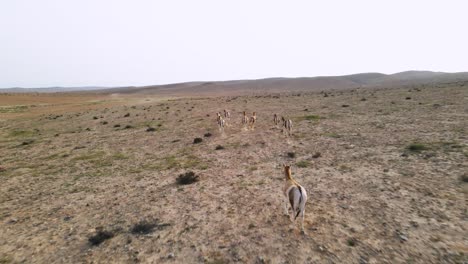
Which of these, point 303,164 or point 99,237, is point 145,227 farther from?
point 303,164

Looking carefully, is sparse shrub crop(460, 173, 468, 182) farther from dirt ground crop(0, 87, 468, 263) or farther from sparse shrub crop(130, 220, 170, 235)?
sparse shrub crop(130, 220, 170, 235)

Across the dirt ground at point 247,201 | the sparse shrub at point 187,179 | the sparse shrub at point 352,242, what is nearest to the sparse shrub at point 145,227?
the dirt ground at point 247,201

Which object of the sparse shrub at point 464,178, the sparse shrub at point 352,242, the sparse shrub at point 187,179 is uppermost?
the sparse shrub at point 464,178

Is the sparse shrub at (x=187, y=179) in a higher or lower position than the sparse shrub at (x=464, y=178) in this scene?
lower

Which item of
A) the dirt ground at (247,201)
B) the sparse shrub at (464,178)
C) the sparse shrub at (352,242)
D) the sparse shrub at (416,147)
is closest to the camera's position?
the sparse shrub at (352,242)

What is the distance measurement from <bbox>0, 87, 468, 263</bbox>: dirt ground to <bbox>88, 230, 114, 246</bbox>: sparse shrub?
0.03 meters

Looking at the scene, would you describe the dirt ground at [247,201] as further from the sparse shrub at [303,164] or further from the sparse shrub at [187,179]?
the sparse shrub at [187,179]

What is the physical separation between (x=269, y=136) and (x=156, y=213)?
1261 centimetres

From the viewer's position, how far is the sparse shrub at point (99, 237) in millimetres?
8548

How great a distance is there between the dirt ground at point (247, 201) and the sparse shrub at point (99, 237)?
3 cm

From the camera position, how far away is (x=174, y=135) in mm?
24594

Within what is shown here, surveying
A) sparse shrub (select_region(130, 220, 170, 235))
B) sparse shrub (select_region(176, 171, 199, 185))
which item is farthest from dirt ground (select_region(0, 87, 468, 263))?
sparse shrub (select_region(176, 171, 199, 185))

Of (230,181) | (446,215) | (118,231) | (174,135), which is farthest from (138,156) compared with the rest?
(446,215)

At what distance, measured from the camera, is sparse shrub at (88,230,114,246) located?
8.55 meters
